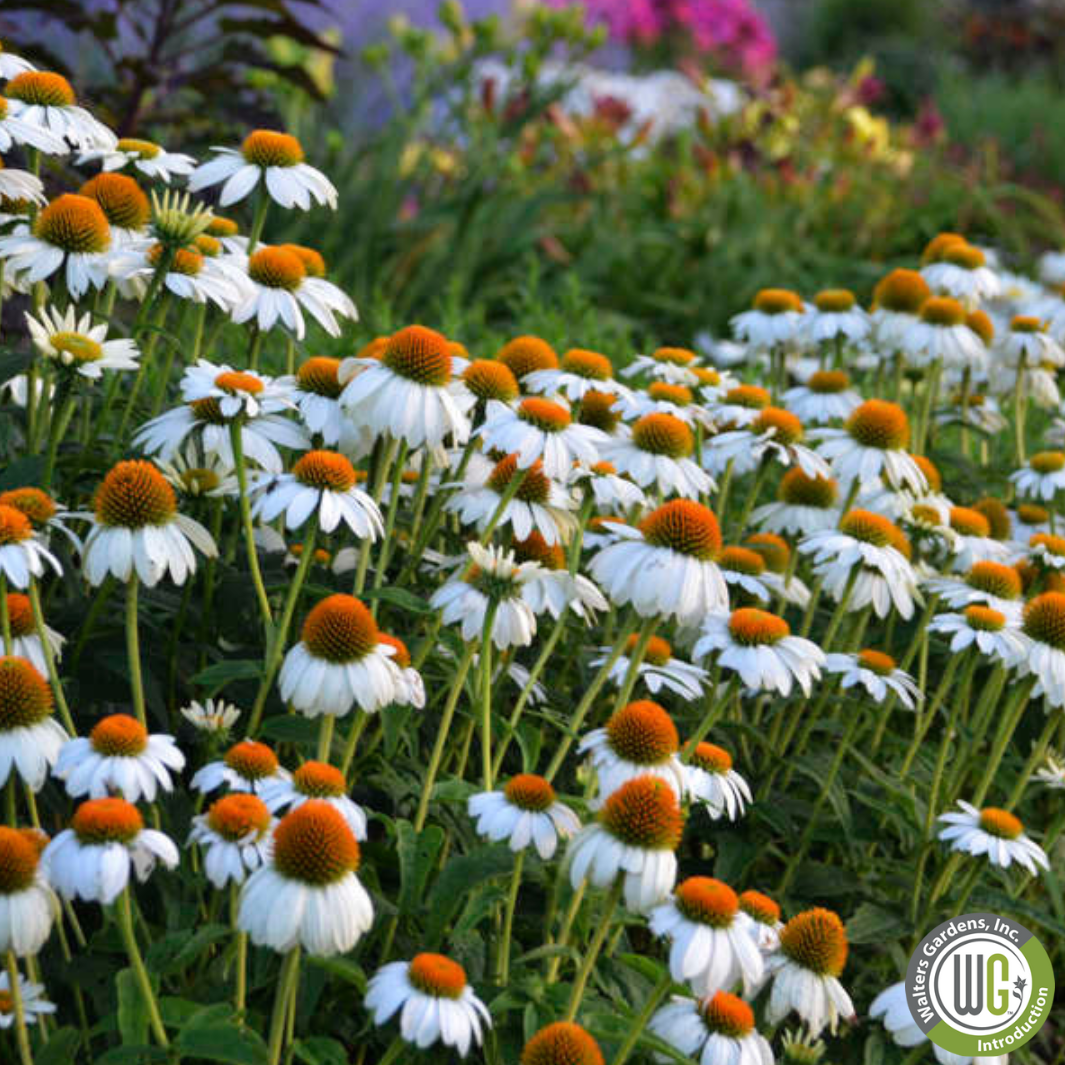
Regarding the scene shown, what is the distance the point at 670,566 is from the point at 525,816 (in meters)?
0.39

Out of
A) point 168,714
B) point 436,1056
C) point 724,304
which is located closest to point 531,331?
point 724,304

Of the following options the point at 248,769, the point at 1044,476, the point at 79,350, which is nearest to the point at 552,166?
the point at 1044,476

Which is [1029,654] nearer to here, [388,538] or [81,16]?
[388,538]

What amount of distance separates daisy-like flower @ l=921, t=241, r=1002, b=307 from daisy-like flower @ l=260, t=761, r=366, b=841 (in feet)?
7.25

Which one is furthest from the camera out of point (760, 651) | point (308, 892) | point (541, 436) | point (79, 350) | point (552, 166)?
point (552, 166)

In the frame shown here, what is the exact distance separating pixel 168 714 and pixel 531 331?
2581 mm

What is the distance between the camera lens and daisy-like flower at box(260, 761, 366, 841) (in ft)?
5.21

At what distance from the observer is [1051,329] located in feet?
11.9

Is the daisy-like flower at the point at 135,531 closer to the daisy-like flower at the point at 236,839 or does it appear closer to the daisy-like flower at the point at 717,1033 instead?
the daisy-like flower at the point at 236,839

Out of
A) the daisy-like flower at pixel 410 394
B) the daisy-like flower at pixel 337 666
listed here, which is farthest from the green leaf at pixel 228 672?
the daisy-like flower at pixel 410 394

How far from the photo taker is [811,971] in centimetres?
181

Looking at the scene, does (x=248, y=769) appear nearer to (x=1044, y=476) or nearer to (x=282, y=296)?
(x=282, y=296)

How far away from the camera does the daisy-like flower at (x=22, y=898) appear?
54.6 inches

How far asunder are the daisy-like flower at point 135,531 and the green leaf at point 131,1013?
44 centimetres
